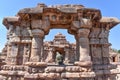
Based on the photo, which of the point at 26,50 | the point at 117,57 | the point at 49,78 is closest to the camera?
the point at 49,78

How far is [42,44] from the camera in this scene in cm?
705

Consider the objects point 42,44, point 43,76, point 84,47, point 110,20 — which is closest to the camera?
point 43,76

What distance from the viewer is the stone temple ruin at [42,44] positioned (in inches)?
Result: 253

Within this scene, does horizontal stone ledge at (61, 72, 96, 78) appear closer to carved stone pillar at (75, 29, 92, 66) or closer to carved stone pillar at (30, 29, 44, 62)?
carved stone pillar at (75, 29, 92, 66)

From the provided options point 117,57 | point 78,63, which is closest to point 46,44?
point 117,57

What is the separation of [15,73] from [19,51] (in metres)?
1.04

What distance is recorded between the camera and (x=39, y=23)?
6883 mm

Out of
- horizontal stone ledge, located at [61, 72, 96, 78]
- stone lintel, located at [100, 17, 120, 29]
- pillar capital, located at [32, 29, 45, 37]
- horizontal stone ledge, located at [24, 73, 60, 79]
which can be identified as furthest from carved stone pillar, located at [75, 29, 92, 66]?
pillar capital, located at [32, 29, 45, 37]

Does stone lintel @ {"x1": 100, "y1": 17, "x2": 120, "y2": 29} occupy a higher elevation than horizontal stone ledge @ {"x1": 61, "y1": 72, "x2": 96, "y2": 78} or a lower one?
higher

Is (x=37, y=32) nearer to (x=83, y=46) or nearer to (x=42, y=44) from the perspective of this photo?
(x=42, y=44)

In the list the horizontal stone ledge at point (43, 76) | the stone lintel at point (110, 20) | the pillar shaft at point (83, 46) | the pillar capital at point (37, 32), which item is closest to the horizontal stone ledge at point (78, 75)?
the horizontal stone ledge at point (43, 76)

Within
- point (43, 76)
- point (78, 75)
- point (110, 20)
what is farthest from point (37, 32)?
point (110, 20)

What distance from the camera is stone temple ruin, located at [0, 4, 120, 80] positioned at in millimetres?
6418

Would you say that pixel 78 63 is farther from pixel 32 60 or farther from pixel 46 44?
pixel 46 44
